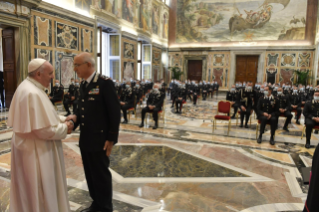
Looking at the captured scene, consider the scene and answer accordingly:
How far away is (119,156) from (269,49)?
19.5 meters

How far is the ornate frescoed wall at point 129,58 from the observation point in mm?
15164

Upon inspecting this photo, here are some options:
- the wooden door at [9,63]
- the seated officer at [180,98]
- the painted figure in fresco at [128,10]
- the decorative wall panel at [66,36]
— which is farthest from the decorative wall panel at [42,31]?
the painted figure in fresco at [128,10]

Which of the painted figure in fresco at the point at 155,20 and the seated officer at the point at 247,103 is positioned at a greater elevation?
the painted figure in fresco at the point at 155,20

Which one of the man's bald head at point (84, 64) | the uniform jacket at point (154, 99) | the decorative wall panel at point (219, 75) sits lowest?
the uniform jacket at point (154, 99)

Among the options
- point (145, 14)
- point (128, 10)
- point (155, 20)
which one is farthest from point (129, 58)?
point (155, 20)

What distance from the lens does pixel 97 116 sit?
230 centimetres

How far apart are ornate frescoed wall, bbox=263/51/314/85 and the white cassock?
69.2 feet

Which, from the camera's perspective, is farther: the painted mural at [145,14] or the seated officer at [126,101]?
the painted mural at [145,14]

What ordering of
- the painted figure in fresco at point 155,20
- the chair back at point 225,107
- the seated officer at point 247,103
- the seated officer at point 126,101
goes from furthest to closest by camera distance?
the painted figure in fresco at point 155,20, the seated officer at point 126,101, the seated officer at point 247,103, the chair back at point 225,107

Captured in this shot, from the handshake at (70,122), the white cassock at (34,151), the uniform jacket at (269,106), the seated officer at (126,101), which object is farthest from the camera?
the seated officer at (126,101)

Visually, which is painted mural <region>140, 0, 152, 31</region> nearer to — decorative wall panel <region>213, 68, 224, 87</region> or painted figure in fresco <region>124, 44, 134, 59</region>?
painted figure in fresco <region>124, 44, 134, 59</region>

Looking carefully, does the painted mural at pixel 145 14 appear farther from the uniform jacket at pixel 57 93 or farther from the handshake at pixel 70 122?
the handshake at pixel 70 122

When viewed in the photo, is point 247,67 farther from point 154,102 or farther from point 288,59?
point 154,102

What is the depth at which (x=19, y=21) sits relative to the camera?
798 centimetres
